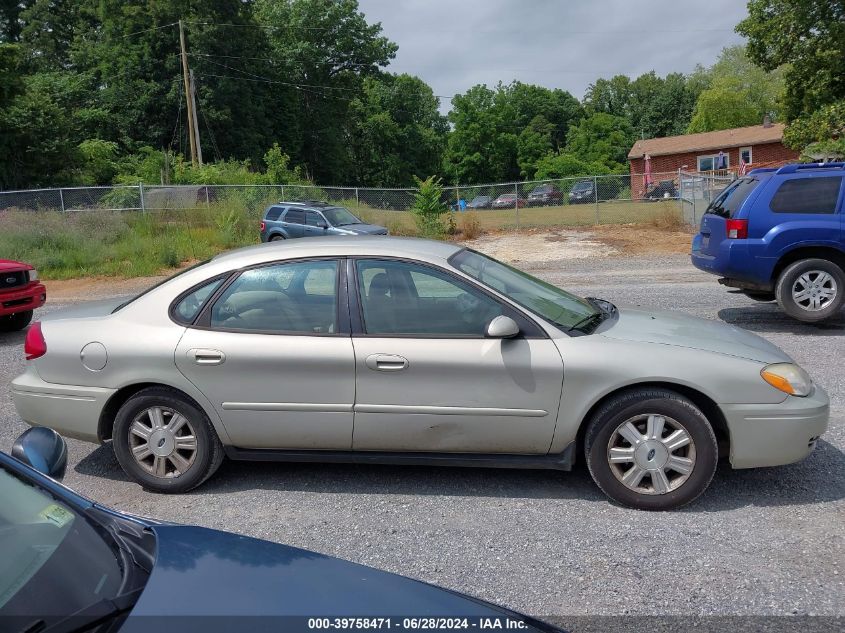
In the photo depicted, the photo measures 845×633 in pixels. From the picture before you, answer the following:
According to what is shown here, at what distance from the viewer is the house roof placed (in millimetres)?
51656

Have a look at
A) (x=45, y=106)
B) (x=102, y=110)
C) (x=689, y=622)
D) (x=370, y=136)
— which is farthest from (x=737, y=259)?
(x=370, y=136)

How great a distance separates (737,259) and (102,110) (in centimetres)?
4558

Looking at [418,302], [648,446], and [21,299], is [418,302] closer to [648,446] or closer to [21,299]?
[648,446]

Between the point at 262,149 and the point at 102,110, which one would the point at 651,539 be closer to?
the point at 102,110

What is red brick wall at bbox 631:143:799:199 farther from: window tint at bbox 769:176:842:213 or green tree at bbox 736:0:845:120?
window tint at bbox 769:176:842:213

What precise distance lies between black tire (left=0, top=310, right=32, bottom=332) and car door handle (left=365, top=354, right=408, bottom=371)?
7.82m

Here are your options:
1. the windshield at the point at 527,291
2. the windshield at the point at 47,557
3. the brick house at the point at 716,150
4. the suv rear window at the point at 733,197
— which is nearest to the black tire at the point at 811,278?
the suv rear window at the point at 733,197

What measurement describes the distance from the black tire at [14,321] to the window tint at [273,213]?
11.3m

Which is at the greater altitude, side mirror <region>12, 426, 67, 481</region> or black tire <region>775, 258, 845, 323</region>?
side mirror <region>12, 426, 67, 481</region>

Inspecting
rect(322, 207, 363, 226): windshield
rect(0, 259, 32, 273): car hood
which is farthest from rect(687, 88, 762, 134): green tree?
rect(0, 259, 32, 273): car hood

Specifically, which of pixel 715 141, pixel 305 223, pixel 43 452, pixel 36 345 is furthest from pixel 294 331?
pixel 715 141

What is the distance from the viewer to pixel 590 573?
3650 mm

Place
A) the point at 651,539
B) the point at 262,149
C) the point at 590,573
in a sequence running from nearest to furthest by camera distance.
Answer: the point at 590,573
the point at 651,539
the point at 262,149

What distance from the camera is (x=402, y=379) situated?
443cm
